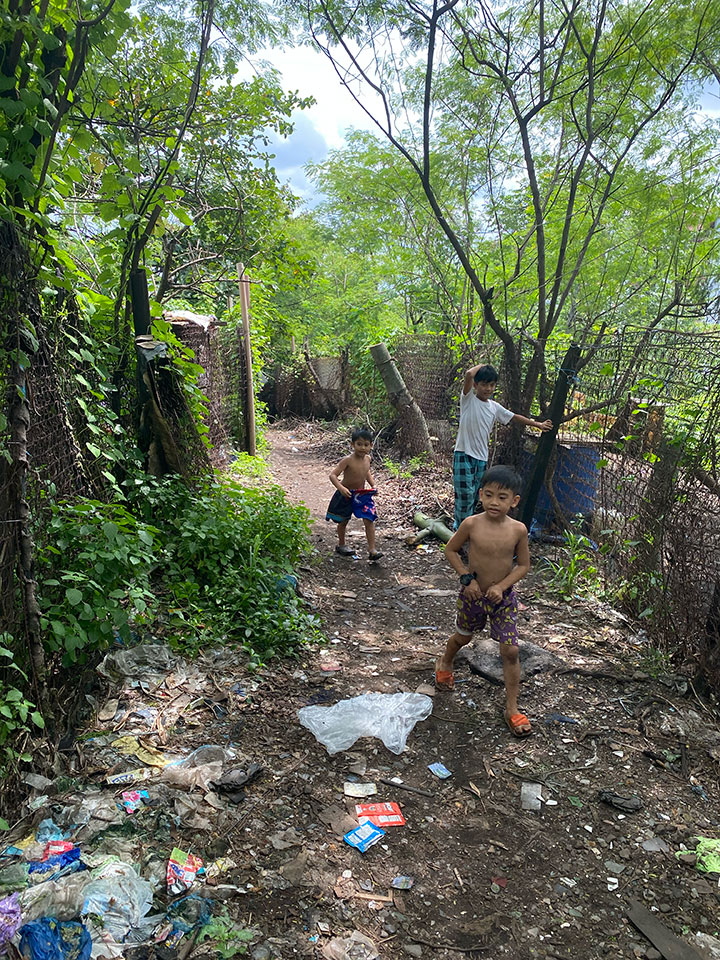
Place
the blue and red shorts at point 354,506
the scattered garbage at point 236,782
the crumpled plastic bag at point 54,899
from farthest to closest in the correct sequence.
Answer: the blue and red shorts at point 354,506 → the scattered garbage at point 236,782 → the crumpled plastic bag at point 54,899

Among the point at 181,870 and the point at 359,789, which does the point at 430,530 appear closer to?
the point at 359,789

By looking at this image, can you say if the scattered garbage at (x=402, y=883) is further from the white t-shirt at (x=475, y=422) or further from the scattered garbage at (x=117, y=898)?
the white t-shirt at (x=475, y=422)

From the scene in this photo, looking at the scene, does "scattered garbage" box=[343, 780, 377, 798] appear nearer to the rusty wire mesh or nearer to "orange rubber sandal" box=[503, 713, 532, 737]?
"orange rubber sandal" box=[503, 713, 532, 737]

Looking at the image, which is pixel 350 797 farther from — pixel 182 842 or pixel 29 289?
pixel 29 289

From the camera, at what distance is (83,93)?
2723mm

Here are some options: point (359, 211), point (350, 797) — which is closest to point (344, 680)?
point (350, 797)

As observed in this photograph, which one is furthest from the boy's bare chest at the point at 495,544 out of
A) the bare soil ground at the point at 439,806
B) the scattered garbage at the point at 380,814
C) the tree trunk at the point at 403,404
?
the tree trunk at the point at 403,404

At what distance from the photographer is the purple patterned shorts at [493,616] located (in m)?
2.95

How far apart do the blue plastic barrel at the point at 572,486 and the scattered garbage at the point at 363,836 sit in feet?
11.1

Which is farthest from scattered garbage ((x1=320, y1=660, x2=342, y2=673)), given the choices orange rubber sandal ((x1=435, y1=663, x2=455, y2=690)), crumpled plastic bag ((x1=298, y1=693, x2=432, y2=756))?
orange rubber sandal ((x1=435, y1=663, x2=455, y2=690))

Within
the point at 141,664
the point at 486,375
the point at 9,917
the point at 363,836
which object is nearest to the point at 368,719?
the point at 363,836

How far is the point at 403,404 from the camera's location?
9047mm

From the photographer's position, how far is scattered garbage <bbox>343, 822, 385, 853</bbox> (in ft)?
7.48

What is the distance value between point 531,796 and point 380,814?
682 mm
